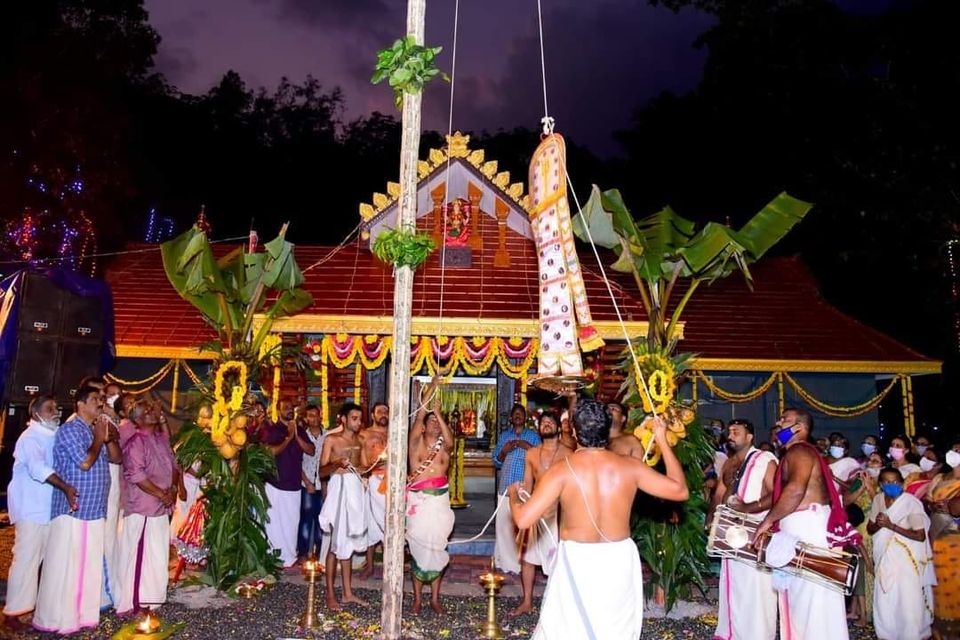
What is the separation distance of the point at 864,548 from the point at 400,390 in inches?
212

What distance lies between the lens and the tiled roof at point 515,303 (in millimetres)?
12555

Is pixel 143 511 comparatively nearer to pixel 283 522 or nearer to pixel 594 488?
pixel 283 522

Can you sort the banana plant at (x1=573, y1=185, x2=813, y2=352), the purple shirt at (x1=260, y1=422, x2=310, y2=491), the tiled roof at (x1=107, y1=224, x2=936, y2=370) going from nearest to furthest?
the banana plant at (x1=573, y1=185, x2=813, y2=352) < the purple shirt at (x1=260, y1=422, x2=310, y2=491) < the tiled roof at (x1=107, y1=224, x2=936, y2=370)

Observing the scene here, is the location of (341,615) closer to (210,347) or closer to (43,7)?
(210,347)

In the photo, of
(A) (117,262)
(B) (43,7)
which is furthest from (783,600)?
(B) (43,7)

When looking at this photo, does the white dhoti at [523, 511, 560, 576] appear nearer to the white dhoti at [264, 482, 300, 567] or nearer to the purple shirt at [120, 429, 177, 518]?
the white dhoti at [264, 482, 300, 567]

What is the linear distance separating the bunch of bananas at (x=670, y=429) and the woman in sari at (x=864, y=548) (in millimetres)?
1768

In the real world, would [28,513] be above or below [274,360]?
below

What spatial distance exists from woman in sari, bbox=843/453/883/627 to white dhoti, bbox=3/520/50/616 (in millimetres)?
7889

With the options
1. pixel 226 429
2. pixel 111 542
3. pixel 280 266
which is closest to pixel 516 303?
pixel 280 266

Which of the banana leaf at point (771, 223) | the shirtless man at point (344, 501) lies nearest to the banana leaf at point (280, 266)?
the shirtless man at point (344, 501)

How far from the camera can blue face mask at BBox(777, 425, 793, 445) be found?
19.9 feet

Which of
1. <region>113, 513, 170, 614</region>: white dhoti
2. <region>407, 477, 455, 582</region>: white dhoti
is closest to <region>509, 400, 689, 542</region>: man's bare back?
<region>407, 477, 455, 582</region>: white dhoti

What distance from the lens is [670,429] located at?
7.96 m
